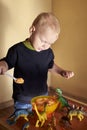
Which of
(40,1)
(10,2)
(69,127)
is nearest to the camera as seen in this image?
(69,127)

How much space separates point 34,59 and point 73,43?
393mm

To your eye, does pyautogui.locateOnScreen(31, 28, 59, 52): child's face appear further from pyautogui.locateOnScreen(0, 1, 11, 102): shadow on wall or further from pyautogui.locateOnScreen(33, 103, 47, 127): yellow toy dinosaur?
pyautogui.locateOnScreen(0, 1, 11, 102): shadow on wall

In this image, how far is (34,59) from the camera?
0.72 meters

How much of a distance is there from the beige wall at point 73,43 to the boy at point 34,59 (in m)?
0.31

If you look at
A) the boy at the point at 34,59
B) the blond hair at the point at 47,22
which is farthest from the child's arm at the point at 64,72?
the blond hair at the point at 47,22

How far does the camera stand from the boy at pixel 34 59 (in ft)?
2.23

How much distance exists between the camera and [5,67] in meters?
0.67

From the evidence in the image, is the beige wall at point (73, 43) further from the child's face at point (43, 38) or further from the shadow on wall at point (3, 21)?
the child's face at point (43, 38)

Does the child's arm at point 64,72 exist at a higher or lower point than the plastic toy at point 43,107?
higher

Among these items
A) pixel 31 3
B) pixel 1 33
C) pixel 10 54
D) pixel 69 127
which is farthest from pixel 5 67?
pixel 31 3

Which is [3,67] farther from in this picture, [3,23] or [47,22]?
[3,23]

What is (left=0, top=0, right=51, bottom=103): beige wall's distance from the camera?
0.98m

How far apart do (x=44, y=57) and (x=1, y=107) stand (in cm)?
40

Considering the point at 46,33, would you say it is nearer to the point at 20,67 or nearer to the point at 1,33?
the point at 20,67
